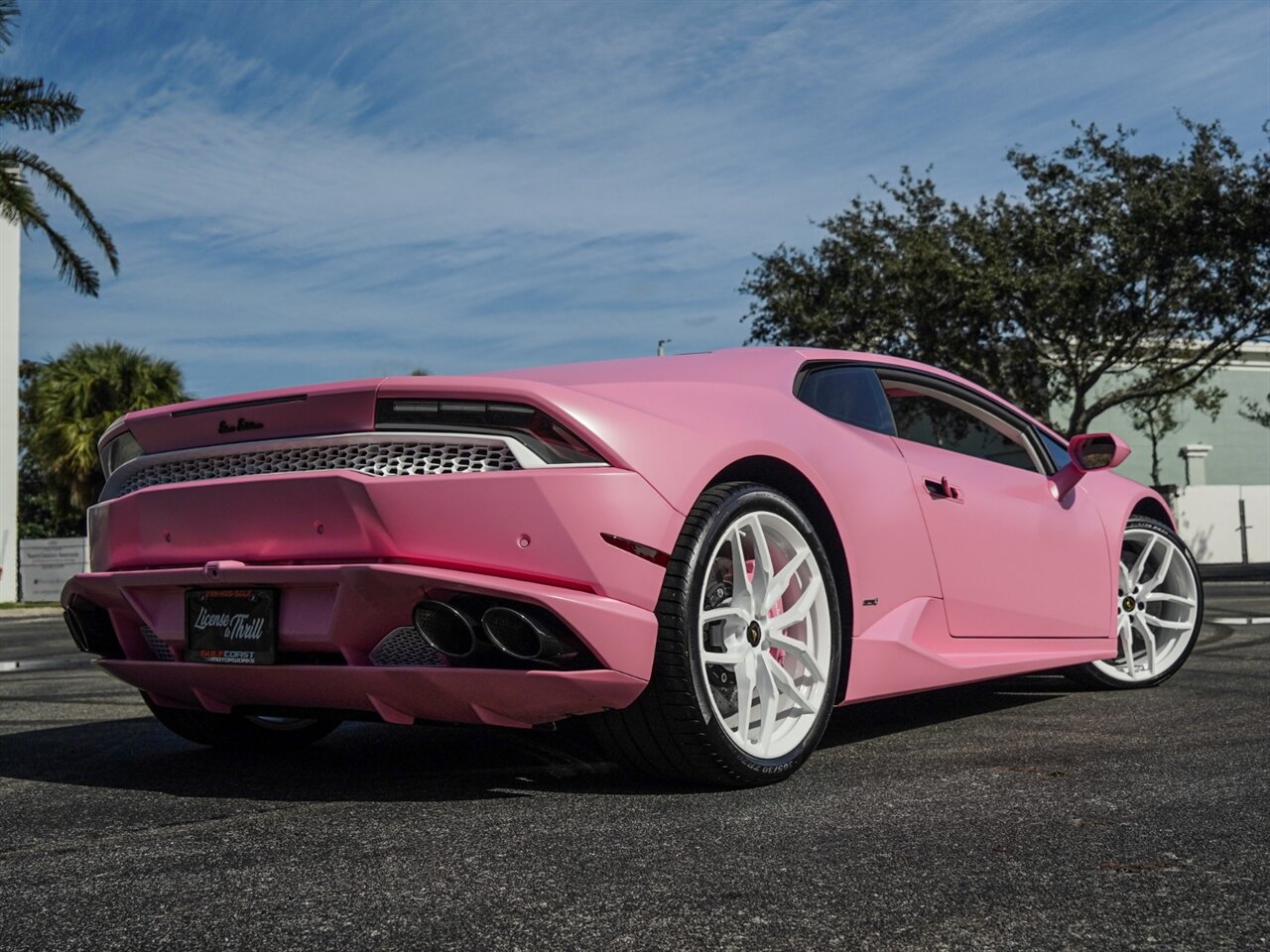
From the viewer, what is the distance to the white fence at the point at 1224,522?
35781 mm

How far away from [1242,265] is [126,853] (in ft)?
82.0

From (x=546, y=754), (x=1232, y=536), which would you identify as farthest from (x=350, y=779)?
(x=1232, y=536)

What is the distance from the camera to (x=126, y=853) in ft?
8.96

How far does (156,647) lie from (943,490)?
2399 millimetres

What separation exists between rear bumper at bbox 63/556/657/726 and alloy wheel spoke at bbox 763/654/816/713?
48 centimetres

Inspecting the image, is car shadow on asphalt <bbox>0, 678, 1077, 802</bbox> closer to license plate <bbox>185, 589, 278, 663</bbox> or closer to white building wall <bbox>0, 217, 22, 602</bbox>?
license plate <bbox>185, 589, 278, 663</bbox>

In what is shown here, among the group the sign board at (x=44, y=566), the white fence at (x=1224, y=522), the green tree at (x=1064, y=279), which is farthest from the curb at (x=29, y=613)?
the white fence at (x=1224, y=522)

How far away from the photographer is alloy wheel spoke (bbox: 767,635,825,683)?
140 inches

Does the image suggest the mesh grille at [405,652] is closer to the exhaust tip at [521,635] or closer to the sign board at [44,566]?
the exhaust tip at [521,635]

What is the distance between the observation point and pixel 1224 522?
118ft

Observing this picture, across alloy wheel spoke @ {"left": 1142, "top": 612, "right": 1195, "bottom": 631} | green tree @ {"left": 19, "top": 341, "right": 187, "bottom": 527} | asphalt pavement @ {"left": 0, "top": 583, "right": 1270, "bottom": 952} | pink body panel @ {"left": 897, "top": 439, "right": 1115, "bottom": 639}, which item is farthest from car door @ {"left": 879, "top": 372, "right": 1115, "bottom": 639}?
green tree @ {"left": 19, "top": 341, "right": 187, "bottom": 527}

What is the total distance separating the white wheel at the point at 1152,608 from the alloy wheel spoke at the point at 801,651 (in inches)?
88.7

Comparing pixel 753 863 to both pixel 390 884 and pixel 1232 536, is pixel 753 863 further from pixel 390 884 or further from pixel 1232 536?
pixel 1232 536

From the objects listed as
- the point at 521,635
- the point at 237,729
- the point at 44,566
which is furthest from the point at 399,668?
the point at 44,566
